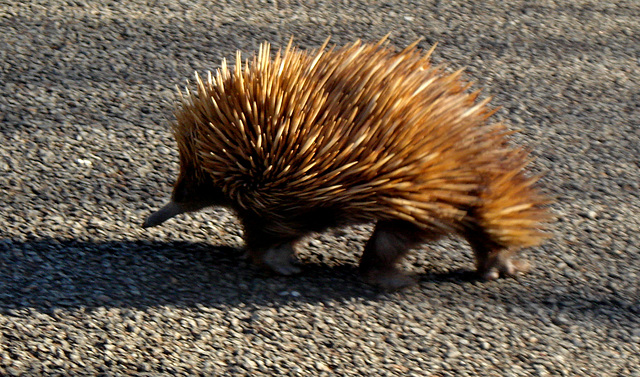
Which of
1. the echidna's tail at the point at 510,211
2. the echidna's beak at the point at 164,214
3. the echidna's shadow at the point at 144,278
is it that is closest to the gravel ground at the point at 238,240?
the echidna's shadow at the point at 144,278

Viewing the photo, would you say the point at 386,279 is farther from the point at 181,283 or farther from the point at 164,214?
the point at 164,214

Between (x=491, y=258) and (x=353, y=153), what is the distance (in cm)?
79

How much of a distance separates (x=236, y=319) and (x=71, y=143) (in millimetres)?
1459

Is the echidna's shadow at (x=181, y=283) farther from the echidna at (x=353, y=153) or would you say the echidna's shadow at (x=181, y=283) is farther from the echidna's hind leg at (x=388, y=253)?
the echidna at (x=353, y=153)

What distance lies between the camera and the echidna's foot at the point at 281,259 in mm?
3137

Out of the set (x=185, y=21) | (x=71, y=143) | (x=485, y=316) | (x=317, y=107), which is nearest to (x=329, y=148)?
(x=317, y=107)

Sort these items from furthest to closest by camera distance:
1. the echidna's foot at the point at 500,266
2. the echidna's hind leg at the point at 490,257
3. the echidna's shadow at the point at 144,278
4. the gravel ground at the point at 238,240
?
the echidna's foot at the point at 500,266 → the echidna's hind leg at the point at 490,257 → the echidna's shadow at the point at 144,278 → the gravel ground at the point at 238,240

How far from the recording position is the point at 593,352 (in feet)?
9.80

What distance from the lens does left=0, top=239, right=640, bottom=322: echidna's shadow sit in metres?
2.97

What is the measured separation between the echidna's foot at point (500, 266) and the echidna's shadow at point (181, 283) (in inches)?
1.7

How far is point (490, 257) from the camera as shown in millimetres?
3248

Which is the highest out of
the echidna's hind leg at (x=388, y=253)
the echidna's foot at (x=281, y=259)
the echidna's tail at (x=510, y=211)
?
the echidna's tail at (x=510, y=211)

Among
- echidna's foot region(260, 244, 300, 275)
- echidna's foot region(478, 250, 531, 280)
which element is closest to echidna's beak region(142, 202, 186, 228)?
echidna's foot region(260, 244, 300, 275)

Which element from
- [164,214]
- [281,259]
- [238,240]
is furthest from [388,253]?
[164,214]
